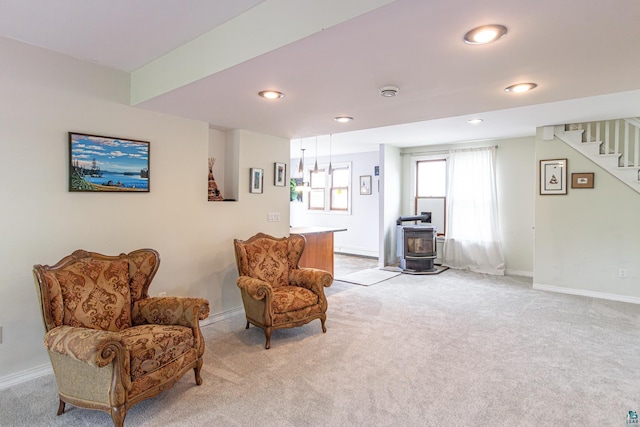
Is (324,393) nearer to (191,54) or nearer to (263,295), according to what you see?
(263,295)

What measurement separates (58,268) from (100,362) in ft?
2.87

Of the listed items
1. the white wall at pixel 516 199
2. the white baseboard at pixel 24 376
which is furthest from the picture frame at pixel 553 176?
the white baseboard at pixel 24 376

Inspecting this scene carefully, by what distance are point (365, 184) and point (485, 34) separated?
6.19m

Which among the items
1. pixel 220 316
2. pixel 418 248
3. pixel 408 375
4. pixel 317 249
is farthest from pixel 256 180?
pixel 418 248

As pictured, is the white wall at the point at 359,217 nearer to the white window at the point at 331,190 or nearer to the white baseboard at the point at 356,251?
the white baseboard at the point at 356,251

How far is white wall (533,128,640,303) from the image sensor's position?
4.54 metres

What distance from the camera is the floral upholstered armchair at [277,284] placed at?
10.1ft

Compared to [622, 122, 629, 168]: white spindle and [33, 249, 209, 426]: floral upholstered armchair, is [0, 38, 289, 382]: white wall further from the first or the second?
[622, 122, 629, 168]: white spindle

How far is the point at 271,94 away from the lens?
8.68ft

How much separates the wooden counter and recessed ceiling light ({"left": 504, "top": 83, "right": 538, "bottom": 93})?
3.25 metres

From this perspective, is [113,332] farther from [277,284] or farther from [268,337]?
[277,284]

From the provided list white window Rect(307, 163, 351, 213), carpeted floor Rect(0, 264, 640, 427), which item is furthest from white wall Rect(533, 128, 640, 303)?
white window Rect(307, 163, 351, 213)

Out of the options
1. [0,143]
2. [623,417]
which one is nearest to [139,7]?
[0,143]

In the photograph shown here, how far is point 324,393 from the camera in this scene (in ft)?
7.64
